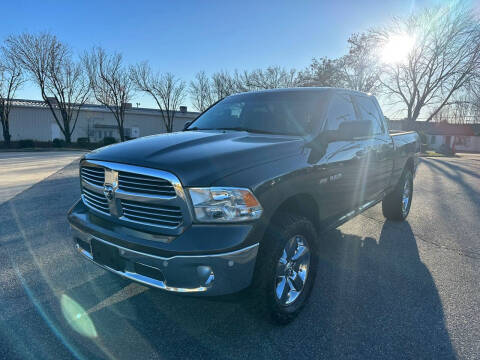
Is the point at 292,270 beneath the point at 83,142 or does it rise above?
beneath

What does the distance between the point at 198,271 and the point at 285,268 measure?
2.62 ft

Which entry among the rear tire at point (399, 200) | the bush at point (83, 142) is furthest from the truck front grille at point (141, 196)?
the bush at point (83, 142)

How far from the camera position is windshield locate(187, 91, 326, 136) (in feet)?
9.66

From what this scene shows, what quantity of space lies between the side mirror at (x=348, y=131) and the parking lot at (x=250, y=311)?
1.47 metres

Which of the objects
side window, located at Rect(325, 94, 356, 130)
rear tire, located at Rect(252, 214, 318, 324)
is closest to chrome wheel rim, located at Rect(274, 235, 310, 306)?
rear tire, located at Rect(252, 214, 318, 324)

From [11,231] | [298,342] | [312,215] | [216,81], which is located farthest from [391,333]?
[216,81]

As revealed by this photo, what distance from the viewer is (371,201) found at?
3.93 metres

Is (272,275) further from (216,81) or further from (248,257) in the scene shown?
(216,81)

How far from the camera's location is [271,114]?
10.5ft

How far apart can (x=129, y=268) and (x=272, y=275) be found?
0.98m

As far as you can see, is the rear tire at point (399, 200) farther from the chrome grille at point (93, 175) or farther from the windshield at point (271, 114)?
the chrome grille at point (93, 175)

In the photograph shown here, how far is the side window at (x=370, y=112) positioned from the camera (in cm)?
388

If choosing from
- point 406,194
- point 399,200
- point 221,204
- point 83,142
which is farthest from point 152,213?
point 83,142

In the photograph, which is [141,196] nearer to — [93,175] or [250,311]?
[93,175]
